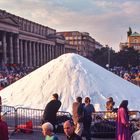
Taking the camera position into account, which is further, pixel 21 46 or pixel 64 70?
pixel 21 46

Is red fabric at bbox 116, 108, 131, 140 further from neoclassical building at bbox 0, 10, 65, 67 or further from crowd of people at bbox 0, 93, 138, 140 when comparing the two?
neoclassical building at bbox 0, 10, 65, 67

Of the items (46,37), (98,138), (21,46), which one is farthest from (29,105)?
(46,37)

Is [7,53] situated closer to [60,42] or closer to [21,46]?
[21,46]

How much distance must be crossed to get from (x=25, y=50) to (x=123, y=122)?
104745 mm

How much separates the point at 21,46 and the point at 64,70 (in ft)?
303

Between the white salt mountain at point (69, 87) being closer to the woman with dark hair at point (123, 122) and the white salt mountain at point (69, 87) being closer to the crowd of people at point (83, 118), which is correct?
the crowd of people at point (83, 118)

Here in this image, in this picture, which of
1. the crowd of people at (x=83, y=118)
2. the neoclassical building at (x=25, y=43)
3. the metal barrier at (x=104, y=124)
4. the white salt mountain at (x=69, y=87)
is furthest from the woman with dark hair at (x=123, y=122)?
the neoclassical building at (x=25, y=43)

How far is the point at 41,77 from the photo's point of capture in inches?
919

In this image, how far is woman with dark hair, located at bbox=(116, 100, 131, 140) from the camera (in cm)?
1240

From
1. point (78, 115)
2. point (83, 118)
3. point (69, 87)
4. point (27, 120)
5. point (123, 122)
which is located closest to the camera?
point (123, 122)

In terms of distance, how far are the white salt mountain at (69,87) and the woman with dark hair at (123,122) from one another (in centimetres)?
834

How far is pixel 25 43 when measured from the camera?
4715 inches

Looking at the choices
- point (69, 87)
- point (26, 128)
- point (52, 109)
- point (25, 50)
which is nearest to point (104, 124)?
point (52, 109)

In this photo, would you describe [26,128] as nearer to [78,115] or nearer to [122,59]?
[78,115]
